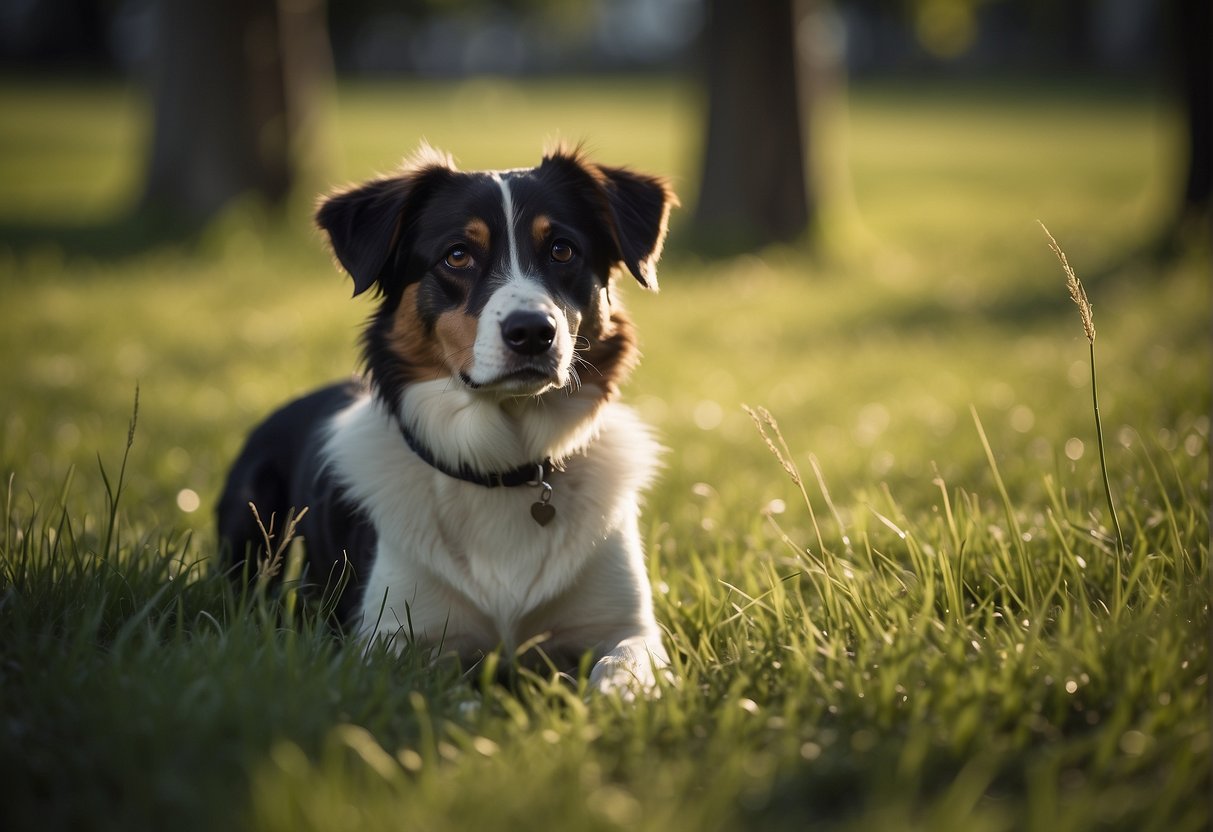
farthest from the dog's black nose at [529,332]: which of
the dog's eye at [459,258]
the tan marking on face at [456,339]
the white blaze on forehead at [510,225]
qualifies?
the dog's eye at [459,258]

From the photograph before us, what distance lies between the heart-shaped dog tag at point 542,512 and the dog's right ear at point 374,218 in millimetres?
960

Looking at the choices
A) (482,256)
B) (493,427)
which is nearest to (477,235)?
(482,256)

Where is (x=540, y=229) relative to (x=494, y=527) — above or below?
above

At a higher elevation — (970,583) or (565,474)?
(565,474)

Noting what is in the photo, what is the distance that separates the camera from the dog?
336 centimetres

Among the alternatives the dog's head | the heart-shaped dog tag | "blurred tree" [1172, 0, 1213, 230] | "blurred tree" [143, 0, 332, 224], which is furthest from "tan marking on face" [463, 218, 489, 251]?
"blurred tree" [1172, 0, 1213, 230]

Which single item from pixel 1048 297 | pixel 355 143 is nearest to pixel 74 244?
pixel 1048 297

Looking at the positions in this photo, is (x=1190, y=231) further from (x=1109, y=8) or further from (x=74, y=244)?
(x=1109, y=8)

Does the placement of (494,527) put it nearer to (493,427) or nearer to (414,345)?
(493,427)

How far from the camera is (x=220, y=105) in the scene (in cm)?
1251

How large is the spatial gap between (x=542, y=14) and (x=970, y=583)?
54.5m

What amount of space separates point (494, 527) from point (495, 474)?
0.60ft

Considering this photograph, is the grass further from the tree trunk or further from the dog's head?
the tree trunk

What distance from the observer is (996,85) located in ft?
166
